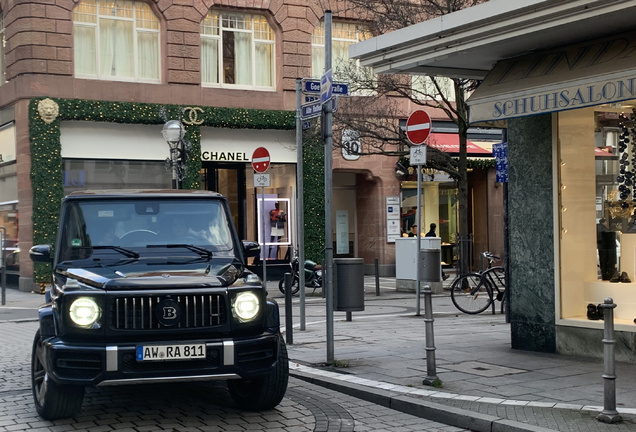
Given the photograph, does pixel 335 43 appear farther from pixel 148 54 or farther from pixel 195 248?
pixel 195 248

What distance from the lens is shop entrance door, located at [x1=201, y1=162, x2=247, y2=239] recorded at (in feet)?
88.1

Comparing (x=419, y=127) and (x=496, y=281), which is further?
(x=496, y=281)

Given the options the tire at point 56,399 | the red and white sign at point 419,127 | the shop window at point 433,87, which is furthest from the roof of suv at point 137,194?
the shop window at point 433,87

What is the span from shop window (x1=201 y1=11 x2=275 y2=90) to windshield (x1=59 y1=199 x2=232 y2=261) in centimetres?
1873

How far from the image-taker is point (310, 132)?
25.9 m

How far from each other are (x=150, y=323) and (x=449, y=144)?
23152 millimetres

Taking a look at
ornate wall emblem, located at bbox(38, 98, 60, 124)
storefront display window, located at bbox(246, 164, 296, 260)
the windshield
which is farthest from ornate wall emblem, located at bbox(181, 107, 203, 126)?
the windshield

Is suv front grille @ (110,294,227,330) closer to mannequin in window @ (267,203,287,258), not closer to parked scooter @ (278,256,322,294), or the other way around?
parked scooter @ (278,256,322,294)

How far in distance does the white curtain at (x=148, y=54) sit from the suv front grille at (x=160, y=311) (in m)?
19.7

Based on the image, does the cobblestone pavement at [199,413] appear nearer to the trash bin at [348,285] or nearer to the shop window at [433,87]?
the trash bin at [348,285]

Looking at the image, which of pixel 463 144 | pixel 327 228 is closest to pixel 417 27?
pixel 327 228

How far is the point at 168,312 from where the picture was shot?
6719 millimetres

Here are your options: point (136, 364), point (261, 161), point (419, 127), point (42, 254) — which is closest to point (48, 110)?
point (261, 161)

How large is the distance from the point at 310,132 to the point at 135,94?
17.1 ft
